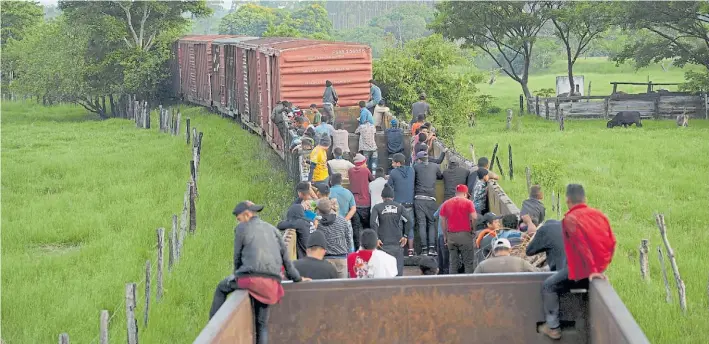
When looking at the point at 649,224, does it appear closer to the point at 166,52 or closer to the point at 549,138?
the point at 549,138

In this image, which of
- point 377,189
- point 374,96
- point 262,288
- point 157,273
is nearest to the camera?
point 262,288

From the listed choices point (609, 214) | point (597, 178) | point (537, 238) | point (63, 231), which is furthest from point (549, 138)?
point (537, 238)

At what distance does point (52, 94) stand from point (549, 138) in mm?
26306

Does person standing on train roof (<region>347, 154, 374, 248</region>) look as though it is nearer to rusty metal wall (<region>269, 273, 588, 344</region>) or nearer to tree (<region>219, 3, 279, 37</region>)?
rusty metal wall (<region>269, 273, 588, 344</region>)

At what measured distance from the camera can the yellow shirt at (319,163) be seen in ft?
46.8

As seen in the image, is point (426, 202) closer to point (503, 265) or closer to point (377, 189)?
point (377, 189)

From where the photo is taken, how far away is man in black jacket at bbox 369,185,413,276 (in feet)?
39.0

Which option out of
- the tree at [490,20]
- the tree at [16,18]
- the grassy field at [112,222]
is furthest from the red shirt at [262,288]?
the tree at [16,18]

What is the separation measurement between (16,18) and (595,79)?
3985 cm

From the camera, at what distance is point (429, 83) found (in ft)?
99.5

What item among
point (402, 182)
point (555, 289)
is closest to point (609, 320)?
point (555, 289)

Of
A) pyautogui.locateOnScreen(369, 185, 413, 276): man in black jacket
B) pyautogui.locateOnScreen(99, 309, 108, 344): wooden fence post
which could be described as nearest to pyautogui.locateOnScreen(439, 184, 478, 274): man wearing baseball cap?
pyautogui.locateOnScreen(369, 185, 413, 276): man in black jacket

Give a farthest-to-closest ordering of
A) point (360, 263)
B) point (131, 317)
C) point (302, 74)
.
A: point (302, 74)
point (131, 317)
point (360, 263)

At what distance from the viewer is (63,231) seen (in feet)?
63.7
